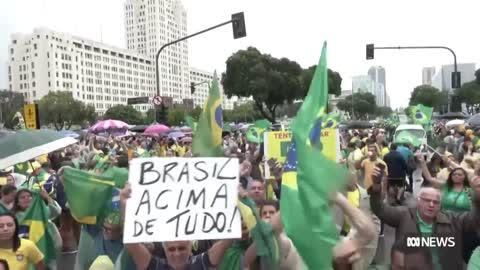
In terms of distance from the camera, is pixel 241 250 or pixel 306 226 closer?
pixel 306 226

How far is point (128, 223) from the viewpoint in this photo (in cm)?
350

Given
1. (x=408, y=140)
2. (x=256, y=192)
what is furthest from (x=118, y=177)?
(x=408, y=140)

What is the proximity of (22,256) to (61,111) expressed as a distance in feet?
290

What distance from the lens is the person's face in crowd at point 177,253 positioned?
12.1ft

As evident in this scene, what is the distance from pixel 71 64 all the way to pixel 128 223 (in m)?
154

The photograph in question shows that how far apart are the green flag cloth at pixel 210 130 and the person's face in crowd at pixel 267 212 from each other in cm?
65

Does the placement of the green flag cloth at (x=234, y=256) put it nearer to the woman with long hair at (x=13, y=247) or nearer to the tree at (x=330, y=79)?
the woman with long hair at (x=13, y=247)

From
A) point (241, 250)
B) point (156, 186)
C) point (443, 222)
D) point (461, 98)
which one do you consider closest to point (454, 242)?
point (443, 222)

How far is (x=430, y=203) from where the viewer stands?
4.44 meters

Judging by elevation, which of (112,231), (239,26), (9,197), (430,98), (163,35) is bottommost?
(112,231)

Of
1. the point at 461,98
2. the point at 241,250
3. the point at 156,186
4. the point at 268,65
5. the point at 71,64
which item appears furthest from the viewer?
the point at 71,64

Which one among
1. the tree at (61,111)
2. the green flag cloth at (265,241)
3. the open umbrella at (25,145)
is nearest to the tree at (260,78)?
the open umbrella at (25,145)

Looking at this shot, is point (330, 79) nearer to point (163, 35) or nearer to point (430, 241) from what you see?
point (430, 241)

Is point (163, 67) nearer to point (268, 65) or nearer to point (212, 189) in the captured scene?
point (268, 65)
